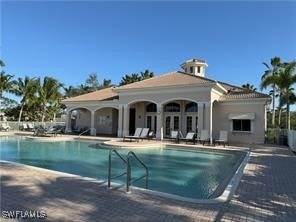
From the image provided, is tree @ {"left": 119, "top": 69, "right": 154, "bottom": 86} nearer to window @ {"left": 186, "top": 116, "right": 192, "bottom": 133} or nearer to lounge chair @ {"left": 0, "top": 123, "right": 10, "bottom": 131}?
lounge chair @ {"left": 0, "top": 123, "right": 10, "bottom": 131}

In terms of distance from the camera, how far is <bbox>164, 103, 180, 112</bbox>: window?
94.0ft

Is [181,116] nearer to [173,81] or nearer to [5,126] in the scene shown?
[173,81]

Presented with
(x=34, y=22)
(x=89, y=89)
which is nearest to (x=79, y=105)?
(x=34, y=22)

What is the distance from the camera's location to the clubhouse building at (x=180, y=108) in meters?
24.3

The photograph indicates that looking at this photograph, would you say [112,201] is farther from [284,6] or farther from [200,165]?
[284,6]

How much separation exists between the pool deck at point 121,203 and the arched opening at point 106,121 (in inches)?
985

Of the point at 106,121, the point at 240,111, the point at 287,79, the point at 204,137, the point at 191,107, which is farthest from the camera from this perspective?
the point at 106,121

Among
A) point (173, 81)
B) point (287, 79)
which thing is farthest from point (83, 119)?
point (287, 79)

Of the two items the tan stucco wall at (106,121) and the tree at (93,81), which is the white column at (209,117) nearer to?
the tan stucco wall at (106,121)

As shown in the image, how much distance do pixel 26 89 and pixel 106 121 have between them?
51.2ft

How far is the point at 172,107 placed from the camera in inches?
1143

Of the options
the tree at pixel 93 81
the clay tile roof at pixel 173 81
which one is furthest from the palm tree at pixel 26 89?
the tree at pixel 93 81

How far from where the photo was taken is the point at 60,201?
623 centimetres

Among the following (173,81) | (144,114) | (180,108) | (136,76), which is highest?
(136,76)
